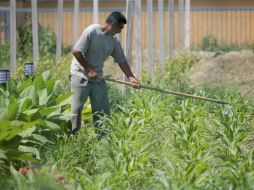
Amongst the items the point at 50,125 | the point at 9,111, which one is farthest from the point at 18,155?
the point at 50,125

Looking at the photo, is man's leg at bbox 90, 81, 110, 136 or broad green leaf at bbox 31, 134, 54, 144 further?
man's leg at bbox 90, 81, 110, 136

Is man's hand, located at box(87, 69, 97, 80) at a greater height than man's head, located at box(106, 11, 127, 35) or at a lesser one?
lesser

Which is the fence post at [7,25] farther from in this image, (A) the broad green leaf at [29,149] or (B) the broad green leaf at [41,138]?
(A) the broad green leaf at [29,149]

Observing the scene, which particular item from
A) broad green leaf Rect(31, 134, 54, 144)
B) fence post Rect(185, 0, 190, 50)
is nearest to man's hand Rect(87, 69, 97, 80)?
broad green leaf Rect(31, 134, 54, 144)

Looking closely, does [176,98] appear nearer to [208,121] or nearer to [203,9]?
[208,121]

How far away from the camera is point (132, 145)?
30.5 feet

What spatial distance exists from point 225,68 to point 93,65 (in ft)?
39.6

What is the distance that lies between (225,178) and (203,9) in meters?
21.4

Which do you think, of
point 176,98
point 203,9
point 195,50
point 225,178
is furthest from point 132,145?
point 203,9

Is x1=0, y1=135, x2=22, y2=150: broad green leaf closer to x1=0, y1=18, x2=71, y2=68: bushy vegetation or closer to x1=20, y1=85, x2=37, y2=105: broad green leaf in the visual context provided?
x1=20, y1=85, x2=37, y2=105: broad green leaf

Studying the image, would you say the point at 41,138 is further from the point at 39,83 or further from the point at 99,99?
the point at 99,99

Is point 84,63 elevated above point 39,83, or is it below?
above

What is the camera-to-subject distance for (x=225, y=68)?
23531 mm

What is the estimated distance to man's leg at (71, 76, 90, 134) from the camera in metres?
11.6
